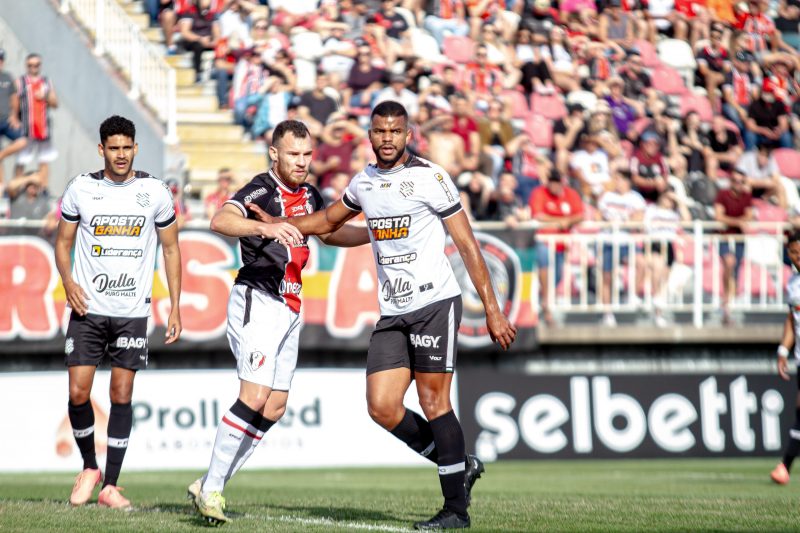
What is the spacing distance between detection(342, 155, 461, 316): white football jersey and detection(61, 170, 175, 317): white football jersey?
208cm

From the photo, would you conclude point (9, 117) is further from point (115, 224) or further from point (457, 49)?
point (115, 224)

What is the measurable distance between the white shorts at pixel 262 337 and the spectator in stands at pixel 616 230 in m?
10.3

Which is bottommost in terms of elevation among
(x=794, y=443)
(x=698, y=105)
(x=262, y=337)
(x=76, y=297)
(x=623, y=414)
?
(x=623, y=414)

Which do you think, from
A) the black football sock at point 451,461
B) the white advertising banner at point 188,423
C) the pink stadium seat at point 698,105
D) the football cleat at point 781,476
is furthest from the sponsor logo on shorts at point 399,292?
the pink stadium seat at point 698,105

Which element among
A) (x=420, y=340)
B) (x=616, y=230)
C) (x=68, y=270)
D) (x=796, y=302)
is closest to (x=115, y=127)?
(x=68, y=270)

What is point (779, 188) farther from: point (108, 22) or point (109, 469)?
point (109, 469)

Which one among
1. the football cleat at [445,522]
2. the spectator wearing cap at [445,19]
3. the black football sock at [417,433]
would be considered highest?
the spectator wearing cap at [445,19]

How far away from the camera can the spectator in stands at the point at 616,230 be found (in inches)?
735

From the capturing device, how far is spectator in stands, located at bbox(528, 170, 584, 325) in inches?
727

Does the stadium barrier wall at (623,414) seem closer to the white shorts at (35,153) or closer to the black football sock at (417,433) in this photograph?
the white shorts at (35,153)

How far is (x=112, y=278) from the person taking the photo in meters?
9.66

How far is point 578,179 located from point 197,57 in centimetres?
692

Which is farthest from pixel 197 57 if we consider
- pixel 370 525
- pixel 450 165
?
pixel 370 525

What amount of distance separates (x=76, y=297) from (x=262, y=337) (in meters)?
1.67
